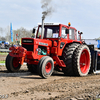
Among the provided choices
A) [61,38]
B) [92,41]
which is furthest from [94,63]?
[92,41]

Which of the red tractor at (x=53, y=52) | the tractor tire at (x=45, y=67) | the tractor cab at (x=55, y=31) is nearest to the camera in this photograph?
the tractor tire at (x=45, y=67)

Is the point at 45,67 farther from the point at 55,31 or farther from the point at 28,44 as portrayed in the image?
the point at 55,31

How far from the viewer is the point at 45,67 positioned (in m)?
8.12

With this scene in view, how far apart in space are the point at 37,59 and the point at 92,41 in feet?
66.8

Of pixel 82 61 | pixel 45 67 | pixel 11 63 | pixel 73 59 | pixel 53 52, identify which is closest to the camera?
pixel 45 67

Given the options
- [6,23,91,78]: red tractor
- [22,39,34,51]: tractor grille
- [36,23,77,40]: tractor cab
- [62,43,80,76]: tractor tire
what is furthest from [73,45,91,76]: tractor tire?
[22,39,34,51]: tractor grille

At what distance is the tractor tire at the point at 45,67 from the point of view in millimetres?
7848

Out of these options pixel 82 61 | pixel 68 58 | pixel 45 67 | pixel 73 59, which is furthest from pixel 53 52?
pixel 82 61

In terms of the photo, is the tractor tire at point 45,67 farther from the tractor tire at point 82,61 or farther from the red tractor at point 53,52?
the tractor tire at point 82,61

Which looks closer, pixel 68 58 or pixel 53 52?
pixel 68 58

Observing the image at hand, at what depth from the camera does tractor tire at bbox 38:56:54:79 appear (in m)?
7.85

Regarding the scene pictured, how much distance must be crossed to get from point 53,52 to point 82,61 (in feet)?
5.85

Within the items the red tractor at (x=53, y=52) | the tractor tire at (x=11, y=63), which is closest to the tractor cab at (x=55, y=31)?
the red tractor at (x=53, y=52)

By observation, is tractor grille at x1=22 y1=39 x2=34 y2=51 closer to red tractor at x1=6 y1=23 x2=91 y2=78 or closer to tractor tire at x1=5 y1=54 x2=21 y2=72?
red tractor at x1=6 y1=23 x2=91 y2=78
